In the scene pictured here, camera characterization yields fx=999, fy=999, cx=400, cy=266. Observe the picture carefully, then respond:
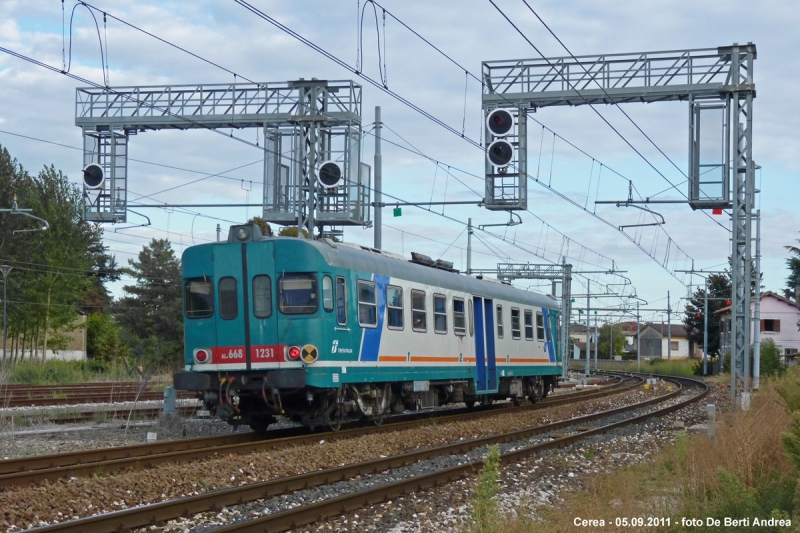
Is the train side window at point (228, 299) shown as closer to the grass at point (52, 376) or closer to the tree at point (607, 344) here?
the grass at point (52, 376)

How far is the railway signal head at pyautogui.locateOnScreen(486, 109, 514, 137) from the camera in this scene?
20750 millimetres

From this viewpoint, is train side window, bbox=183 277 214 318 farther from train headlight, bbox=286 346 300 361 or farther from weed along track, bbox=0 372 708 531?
weed along track, bbox=0 372 708 531

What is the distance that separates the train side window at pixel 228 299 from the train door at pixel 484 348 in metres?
7.21

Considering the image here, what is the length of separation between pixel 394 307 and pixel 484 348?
4869mm

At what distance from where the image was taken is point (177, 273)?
61.0 metres

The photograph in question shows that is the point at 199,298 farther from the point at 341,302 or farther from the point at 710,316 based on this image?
the point at 710,316

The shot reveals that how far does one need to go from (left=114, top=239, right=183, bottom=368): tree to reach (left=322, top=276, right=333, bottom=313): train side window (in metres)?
42.3

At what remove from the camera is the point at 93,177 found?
25.8 meters

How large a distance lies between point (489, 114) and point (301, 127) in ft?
16.6

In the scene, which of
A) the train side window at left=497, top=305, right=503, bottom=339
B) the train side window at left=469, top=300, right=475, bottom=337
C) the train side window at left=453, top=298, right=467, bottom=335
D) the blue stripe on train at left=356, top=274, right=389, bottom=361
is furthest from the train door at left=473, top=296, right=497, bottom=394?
the blue stripe on train at left=356, top=274, right=389, bottom=361

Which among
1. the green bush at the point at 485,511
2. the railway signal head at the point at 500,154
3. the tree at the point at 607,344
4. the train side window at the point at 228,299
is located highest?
the railway signal head at the point at 500,154

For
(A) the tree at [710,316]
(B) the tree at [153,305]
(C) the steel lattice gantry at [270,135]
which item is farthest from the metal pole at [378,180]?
(A) the tree at [710,316]

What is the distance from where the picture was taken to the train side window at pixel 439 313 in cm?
1941

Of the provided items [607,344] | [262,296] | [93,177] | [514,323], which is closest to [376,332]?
[262,296]
